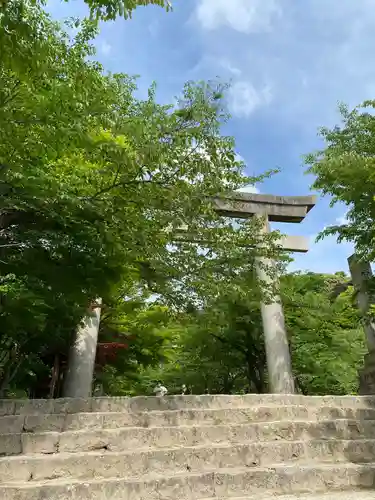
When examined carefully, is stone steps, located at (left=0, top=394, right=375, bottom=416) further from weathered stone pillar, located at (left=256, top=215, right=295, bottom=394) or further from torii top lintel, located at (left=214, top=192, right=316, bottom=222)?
torii top lintel, located at (left=214, top=192, right=316, bottom=222)

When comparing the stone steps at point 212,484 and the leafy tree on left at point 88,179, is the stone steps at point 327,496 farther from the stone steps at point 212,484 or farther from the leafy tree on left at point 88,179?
Answer: the leafy tree on left at point 88,179

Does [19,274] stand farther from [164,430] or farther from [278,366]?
[278,366]

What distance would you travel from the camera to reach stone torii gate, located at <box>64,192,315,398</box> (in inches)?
348

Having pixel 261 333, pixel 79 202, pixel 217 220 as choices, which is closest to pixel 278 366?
pixel 261 333

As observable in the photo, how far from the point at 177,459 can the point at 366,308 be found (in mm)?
7081

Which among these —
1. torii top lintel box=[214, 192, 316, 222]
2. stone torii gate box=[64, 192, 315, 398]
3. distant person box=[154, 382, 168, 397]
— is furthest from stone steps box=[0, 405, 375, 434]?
distant person box=[154, 382, 168, 397]

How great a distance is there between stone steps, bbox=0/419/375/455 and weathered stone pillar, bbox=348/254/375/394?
4189 mm

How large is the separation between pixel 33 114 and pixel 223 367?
38.1 feet

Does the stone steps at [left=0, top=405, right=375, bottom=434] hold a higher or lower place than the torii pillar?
lower

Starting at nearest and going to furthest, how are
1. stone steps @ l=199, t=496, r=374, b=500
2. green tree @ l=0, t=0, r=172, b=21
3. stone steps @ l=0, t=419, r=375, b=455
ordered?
green tree @ l=0, t=0, r=172, b=21 → stone steps @ l=199, t=496, r=374, b=500 → stone steps @ l=0, t=419, r=375, b=455

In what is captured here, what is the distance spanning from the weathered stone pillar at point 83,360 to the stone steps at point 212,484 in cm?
520

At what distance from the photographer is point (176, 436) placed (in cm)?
470

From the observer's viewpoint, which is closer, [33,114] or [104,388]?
[33,114]

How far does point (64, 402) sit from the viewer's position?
5.28m
